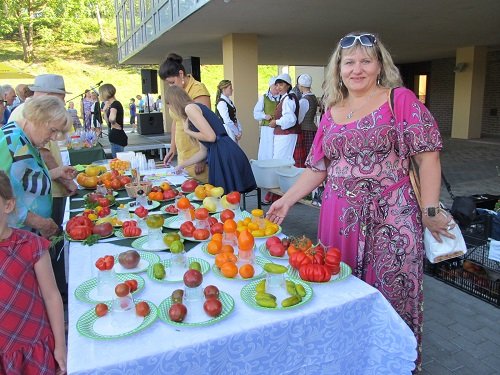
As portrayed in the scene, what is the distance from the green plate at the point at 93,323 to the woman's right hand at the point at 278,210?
3.05ft

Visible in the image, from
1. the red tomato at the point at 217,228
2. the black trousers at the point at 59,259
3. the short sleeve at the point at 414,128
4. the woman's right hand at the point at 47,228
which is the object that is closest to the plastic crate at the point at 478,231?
the short sleeve at the point at 414,128

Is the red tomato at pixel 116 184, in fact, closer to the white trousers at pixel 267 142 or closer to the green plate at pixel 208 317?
the green plate at pixel 208 317

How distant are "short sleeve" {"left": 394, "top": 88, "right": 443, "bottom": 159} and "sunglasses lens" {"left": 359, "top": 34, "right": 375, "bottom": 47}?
10.3 inches

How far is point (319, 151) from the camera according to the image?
2084mm

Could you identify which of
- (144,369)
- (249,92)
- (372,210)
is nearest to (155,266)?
(144,369)

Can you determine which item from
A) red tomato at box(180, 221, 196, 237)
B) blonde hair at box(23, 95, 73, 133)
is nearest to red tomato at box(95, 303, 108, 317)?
red tomato at box(180, 221, 196, 237)

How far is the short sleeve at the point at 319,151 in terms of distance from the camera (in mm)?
2062

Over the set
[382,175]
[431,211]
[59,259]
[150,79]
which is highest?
[150,79]

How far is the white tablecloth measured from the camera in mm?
1227

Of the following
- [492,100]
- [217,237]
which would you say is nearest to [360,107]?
[217,237]

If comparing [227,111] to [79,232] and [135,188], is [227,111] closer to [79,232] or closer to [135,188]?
[135,188]

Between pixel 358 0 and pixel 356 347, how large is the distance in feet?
18.8

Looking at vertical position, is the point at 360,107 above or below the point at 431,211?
above

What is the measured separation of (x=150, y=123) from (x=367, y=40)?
14.7m
